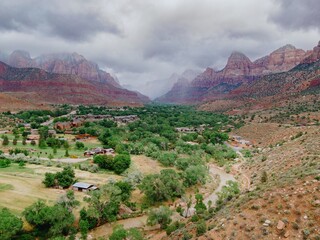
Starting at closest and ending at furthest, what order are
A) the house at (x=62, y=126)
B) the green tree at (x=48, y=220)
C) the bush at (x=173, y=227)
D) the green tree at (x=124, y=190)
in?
the bush at (x=173, y=227)
the green tree at (x=48, y=220)
the green tree at (x=124, y=190)
the house at (x=62, y=126)

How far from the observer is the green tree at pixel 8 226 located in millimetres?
29438

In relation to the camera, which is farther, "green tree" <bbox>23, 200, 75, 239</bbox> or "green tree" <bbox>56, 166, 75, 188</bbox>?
"green tree" <bbox>56, 166, 75, 188</bbox>

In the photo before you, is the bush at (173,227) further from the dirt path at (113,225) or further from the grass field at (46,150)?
the grass field at (46,150)

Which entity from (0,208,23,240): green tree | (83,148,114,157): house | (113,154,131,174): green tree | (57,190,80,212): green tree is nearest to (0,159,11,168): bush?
(83,148,114,157): house

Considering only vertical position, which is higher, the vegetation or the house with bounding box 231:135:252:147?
the house with bounding box 231:135:252:147

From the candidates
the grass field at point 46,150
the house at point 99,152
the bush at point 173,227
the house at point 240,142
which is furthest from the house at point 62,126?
the bush at point 173,227

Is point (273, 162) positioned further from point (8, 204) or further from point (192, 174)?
point (8, 204)

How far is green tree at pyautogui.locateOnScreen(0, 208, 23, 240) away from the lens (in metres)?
29.4

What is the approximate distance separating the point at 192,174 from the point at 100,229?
19.7 metres

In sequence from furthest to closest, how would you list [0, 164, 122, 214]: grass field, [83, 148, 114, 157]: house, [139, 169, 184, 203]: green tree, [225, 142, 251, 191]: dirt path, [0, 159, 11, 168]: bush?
1. [83, 148, 114, 157]: house
2. [0, 159, 11, 168]: bush
3. [225, 142, 251, 191]: dirt path
4. [139, 169, 184, 203]: green tree
5. [0, 164, 122, 214]: grass field

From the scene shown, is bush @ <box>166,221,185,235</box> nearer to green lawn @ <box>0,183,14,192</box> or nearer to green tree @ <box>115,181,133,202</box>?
green tree @ <box>115,181,133,202</box>

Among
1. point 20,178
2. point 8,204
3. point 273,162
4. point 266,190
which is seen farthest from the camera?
point 273,162

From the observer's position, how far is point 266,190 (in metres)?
28.0

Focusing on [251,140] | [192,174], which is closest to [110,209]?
[192,174]
